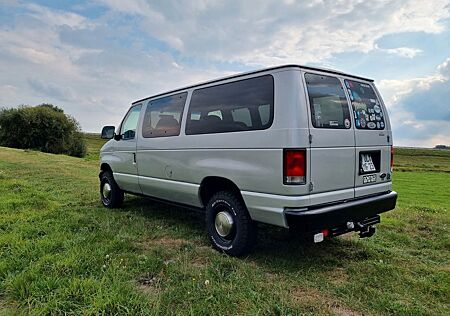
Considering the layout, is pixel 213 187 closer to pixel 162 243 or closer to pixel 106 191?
pixel 162 243

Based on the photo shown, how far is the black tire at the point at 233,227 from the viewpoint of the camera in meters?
3.87

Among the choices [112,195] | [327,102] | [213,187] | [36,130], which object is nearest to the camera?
[327,102]

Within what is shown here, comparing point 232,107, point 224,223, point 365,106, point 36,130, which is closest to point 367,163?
point 365,106

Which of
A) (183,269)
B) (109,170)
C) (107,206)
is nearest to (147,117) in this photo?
(109,170)

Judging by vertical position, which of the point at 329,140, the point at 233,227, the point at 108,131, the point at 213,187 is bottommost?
the point at 233,227

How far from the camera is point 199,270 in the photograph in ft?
11.7

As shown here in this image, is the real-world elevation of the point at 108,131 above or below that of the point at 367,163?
above

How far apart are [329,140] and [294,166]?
1.86 ft

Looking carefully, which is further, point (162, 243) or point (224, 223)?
point (162, 243)

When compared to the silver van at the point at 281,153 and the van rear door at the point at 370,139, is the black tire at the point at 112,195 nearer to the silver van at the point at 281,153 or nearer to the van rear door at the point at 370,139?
the silver van at the point at 281,153

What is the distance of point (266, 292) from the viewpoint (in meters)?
3.07

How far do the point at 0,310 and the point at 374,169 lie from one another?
413 cm

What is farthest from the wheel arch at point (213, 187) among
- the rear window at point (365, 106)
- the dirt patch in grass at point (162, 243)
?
the rear window at point (365, 106)

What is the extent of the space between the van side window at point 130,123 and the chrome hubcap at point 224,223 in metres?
2.67
